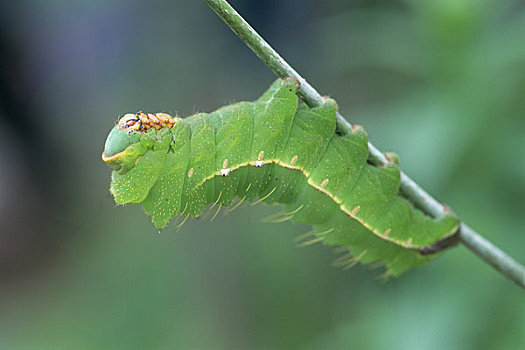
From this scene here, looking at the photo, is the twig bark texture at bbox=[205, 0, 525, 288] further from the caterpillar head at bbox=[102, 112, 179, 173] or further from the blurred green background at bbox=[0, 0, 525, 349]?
the blurred green background at bbox=[0, 0, 525, 349]

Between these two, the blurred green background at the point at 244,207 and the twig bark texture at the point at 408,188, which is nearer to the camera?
the twig bark texture at the point at 408,188

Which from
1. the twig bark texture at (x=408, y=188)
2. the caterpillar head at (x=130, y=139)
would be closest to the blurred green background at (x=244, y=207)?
the twig bark texture at (x=408, y=188)

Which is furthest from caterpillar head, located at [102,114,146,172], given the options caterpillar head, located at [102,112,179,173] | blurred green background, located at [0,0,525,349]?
blurred green background, located at [0,0,525,349]

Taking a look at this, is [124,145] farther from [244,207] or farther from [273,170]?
[244,207]

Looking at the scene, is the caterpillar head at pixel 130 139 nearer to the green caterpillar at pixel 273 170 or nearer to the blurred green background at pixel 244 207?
the green caterpillar at pixel 273 170

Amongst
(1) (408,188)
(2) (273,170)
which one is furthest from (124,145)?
(1) (408,188)

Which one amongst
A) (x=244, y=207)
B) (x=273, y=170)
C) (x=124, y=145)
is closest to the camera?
(x=124, y=145)

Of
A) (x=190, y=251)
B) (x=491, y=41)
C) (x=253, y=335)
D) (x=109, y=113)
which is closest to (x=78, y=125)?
(x=109, y=113)
